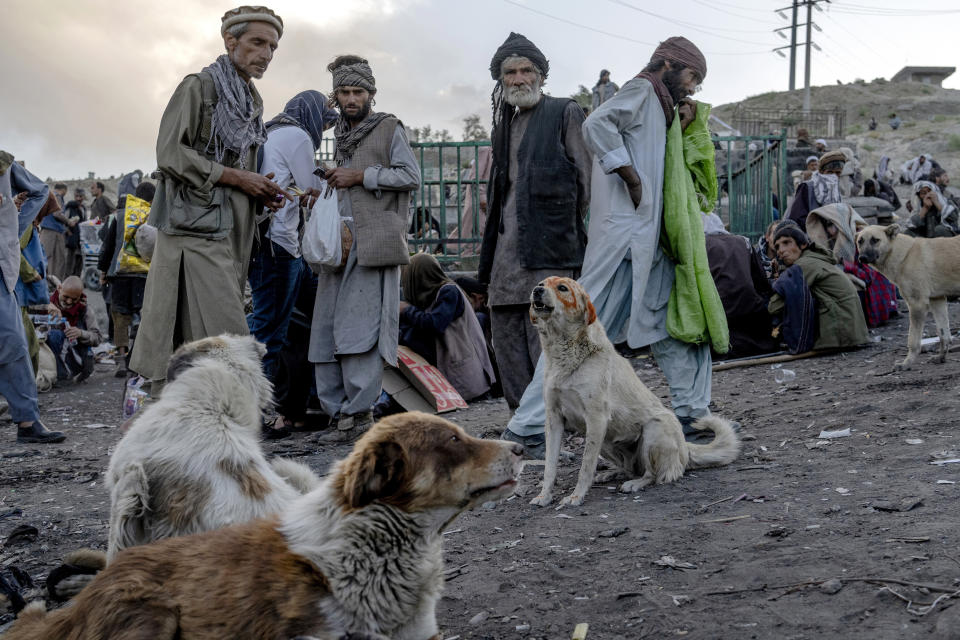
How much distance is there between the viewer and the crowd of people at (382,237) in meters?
5.03

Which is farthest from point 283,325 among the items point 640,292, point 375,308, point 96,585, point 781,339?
point 781,339

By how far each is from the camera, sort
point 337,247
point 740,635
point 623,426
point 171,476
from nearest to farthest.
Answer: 1. point 740,635
2. point 171,476
3. point 623,426
4. point 337,247

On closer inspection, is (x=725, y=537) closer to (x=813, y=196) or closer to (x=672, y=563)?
(x=672, y=563)

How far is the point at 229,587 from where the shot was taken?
2.57m

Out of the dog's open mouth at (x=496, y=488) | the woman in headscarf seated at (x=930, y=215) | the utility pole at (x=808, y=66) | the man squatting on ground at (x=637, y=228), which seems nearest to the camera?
the dog's open mouth at (x=496, y=488)

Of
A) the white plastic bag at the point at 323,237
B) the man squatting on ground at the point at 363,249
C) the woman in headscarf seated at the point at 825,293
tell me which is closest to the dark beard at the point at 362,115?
the man squatting on ground at the point at 363,249

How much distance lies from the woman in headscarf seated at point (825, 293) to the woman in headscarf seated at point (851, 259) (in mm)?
695

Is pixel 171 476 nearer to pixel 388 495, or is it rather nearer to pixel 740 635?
pixel 388 495

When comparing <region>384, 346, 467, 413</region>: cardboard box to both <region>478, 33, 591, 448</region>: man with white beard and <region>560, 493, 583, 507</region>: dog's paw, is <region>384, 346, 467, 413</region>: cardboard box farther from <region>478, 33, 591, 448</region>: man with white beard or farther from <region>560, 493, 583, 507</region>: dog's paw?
<region>560, 493, 583, 507</region>: dog's paw

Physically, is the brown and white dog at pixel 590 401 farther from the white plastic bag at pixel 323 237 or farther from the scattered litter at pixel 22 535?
the scattered litter at pixel 22 535

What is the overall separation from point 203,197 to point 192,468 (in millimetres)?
2079

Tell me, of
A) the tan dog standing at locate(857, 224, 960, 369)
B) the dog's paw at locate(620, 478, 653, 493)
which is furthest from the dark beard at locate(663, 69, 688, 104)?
the tan dog standing at locate(857, 224, 960, 369)

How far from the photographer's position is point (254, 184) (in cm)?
512

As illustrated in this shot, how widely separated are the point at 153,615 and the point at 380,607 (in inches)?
24.8
